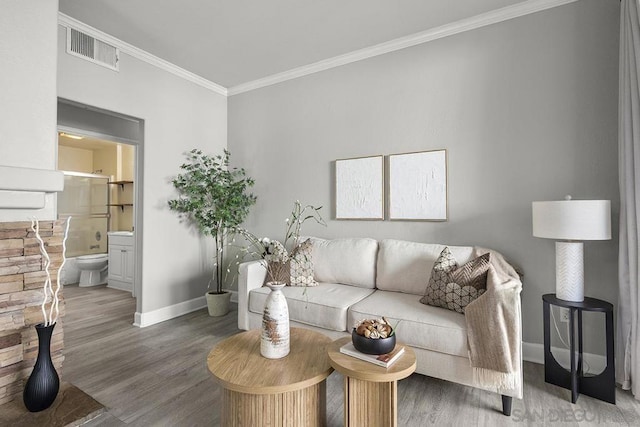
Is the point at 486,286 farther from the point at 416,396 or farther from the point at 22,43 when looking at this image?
the point at 22,43

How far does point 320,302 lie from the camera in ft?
8.11

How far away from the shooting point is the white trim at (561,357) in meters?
2.33

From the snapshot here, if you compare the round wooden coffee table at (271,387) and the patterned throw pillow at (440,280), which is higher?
the patterned throw pillow at (440,280)

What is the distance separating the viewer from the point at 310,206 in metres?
3.62

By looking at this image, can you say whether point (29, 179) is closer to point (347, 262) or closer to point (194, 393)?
point (194, 393)

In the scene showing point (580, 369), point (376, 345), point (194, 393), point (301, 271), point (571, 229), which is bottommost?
point (194, 393)

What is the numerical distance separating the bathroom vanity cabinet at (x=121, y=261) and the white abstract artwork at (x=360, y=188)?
3405mm

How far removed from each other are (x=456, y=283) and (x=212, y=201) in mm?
2805

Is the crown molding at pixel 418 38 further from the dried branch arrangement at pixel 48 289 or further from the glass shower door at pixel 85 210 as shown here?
the glass shower door at pixel 85 210

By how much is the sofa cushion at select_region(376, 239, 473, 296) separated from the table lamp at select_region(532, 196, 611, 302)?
0.56 meters

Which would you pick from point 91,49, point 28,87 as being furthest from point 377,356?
point 91,49

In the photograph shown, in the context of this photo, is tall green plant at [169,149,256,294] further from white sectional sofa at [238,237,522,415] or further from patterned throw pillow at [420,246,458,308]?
patterned throw pillow at [420,246,458,308]

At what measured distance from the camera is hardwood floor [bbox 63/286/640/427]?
1.82m

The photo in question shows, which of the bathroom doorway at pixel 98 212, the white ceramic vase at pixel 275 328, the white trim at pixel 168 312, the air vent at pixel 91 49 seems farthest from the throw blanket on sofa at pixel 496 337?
the bathroom doorway at pixel 98 212
